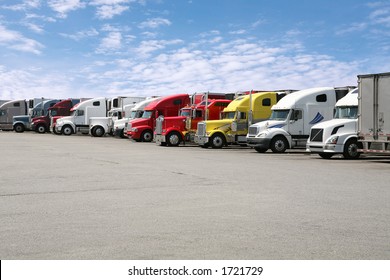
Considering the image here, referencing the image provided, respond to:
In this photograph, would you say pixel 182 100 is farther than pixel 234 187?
Yes

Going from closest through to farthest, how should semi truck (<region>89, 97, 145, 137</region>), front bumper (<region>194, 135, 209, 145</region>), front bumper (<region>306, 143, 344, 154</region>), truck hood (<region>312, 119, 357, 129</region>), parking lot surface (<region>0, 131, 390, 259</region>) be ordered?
1. parking lot surface (<region>0, 131, 390, 259</region>)
2. front bumper (<region>306, 143, 344, 154</region>)
3. truck hood (<region>312, 119, 357, 129</region>)
4. front bumper (<region>194, 135, 209, 145</region>)
5. semi truck (<region>89, 97, 145, 137</region>)

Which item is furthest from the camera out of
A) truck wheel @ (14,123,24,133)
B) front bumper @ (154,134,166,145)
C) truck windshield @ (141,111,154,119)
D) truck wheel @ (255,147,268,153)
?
truck wheel @ (14,123,24,133)

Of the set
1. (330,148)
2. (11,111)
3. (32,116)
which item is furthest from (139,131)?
(11,111)

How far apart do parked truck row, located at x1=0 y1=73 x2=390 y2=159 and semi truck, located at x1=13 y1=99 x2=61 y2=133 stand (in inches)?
218

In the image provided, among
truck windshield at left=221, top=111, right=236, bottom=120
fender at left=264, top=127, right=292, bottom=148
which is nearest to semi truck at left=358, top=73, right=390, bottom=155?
fender at left=264, top=127, right=292, bottom=148

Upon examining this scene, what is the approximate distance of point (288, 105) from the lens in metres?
27.0

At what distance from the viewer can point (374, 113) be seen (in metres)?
20.8

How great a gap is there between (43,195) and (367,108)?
13945mm

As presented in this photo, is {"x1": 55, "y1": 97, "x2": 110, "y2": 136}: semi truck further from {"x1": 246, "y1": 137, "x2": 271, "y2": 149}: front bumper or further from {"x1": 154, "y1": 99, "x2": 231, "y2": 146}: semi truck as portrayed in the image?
{"x1": 246, "y1": 137, "x2": 271, "y2": 149}: front bumper

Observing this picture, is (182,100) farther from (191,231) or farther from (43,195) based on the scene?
(191,231)

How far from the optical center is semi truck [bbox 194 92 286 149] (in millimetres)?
30125

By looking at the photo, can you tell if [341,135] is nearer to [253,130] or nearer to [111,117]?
[253,130]

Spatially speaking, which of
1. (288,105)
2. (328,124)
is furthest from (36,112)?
(328,124)
